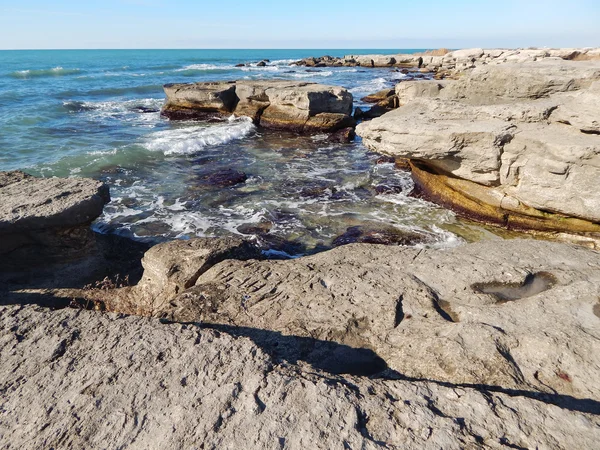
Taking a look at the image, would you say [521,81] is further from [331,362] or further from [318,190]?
[331,362]

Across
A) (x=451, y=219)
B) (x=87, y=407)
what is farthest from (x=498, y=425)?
(x=451, y=219)

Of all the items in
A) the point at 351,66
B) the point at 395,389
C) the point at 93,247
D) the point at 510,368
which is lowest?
the point at 351,66

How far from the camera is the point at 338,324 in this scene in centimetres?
361

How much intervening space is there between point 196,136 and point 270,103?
13.9ft

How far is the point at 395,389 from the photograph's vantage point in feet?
8.11

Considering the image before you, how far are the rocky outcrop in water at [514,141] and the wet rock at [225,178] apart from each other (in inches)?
157

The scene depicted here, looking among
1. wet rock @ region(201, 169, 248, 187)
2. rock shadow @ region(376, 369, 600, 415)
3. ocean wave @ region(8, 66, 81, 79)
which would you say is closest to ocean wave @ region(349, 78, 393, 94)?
wet rock @ region(201, 169, 248, 187)

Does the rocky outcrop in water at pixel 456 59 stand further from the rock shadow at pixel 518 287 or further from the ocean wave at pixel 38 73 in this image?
the rock shadow at pixel 518 287

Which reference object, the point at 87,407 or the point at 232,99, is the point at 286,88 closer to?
the point at 232,99

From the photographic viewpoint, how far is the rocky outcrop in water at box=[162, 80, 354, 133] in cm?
1692

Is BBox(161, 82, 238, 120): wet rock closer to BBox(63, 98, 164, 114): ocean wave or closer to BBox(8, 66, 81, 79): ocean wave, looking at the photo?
BBox(63, 98, 164, 114): ocean wave

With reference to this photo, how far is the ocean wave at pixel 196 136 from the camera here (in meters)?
14.2

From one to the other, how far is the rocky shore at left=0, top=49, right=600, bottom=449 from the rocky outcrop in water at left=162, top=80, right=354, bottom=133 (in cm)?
977

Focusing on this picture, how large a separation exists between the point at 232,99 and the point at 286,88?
135 inches
